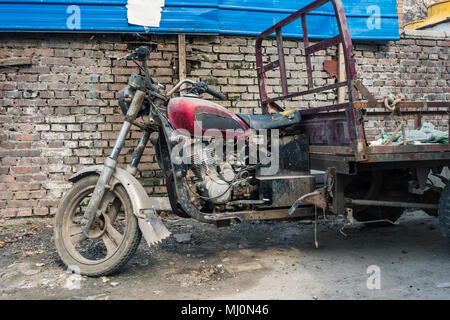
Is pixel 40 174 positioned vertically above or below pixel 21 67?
below

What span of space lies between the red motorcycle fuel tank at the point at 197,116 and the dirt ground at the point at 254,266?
1.13m

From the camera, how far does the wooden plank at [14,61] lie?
168 inches

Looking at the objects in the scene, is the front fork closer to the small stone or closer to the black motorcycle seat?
the black motorcycle seat

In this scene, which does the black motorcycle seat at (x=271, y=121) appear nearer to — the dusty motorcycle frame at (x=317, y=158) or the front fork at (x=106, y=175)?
the dusty motorcycle frame at (x=317, y=158)

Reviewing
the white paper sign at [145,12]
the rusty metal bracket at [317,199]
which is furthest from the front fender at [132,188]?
the white paper sign at [145,12]

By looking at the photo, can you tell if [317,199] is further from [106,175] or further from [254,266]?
[106,175]

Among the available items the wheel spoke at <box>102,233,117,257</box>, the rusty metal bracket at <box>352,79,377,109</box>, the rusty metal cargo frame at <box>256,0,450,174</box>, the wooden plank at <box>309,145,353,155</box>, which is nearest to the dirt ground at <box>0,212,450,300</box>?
the wheel spoke at <box>102,233,117,257</box>

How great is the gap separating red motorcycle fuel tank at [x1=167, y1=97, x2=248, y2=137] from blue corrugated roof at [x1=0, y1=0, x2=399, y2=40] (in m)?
2.01

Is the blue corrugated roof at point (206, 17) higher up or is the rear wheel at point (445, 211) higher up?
the blue corrugated roof at point (206, 17)

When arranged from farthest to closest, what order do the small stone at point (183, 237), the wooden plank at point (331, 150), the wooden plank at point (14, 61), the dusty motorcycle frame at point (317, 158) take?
the wooden plank at point (14, 61) → the small stone at point (183, 237) → the wooden plank at point (331, 150) → the dusty motorcycle frame at point (317, 158)
